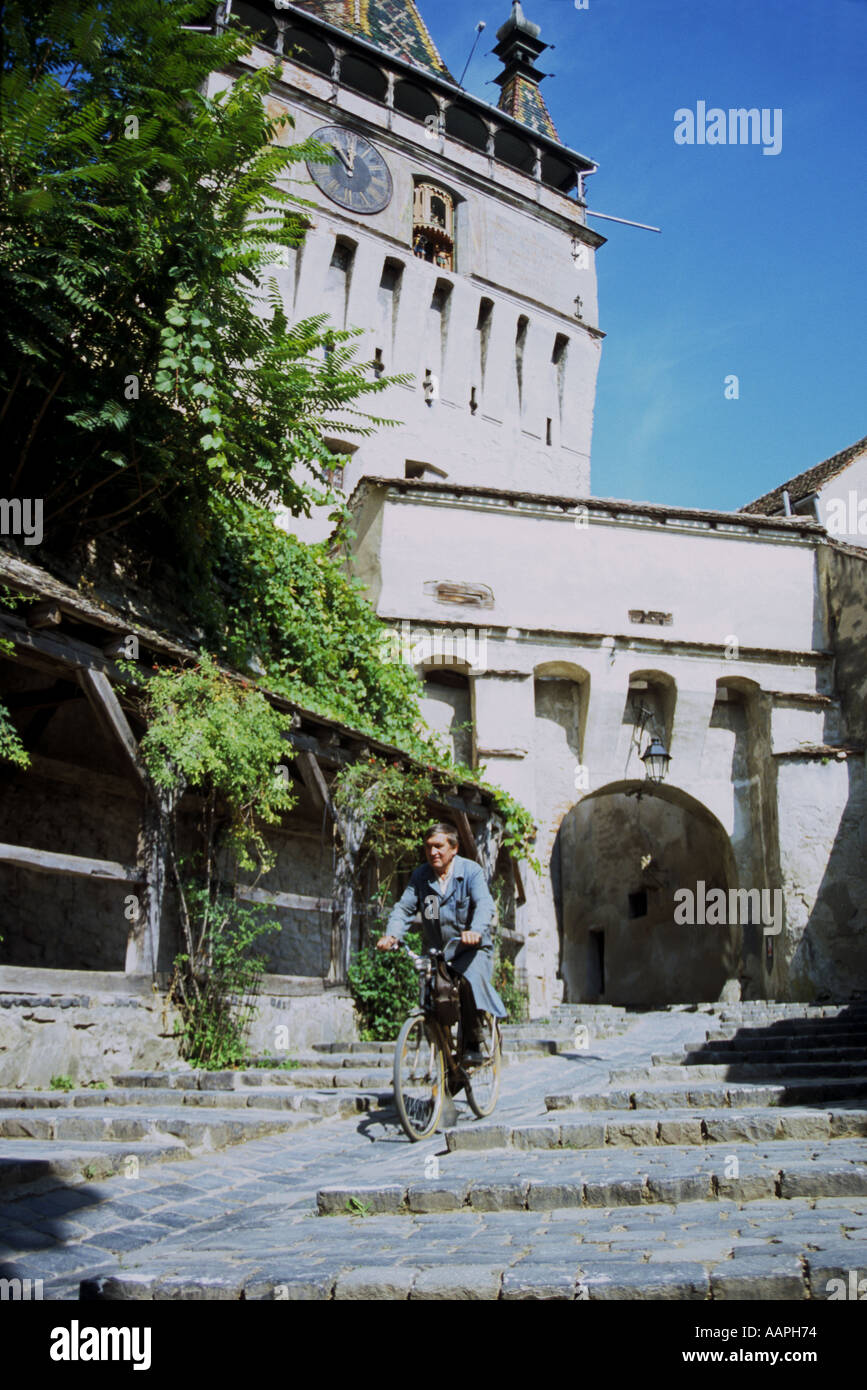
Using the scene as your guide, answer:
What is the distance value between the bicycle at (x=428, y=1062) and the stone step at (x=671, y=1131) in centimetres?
48

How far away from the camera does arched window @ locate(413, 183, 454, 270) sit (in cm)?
2825

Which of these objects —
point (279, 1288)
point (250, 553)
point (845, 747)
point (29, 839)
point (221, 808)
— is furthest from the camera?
point (845, 747)

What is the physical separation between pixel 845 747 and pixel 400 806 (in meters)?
10.5

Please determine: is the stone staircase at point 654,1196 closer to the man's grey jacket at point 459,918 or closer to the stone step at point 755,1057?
the man's grey jacket at point 459,918

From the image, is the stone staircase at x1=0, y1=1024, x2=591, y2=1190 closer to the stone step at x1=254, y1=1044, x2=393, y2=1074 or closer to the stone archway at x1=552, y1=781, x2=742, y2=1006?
the stone step at x1=254, y1=1044, x2=393, y2=1074

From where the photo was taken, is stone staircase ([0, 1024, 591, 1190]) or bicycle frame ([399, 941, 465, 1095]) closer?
stone staircase ([0, 1024, 591, 1190])

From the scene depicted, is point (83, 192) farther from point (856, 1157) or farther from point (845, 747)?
point (845, 747)

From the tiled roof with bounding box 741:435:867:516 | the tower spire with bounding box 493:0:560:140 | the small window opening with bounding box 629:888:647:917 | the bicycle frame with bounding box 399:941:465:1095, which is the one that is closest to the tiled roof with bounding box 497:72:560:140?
the tower spire with bounding box 493:0:560:140

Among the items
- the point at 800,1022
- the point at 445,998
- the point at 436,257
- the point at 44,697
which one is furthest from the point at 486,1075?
the point at 436,257

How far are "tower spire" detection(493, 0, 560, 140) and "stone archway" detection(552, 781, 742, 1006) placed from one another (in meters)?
20.7

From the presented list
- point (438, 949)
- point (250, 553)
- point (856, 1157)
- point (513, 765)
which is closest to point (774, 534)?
point (513, 765)

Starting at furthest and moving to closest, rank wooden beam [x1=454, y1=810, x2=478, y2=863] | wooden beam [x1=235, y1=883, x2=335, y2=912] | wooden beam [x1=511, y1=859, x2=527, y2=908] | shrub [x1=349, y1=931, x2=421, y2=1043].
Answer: wooden beam [x1=511, y1=859, x2=527, y2=908]
wooden beam [x1=454, y1=810, x2=478, y2=863]
shrub [x1=349, y1=931, x2=421, y2=1043]
wooden beam [x1=235, y1=883, x2=335, y2=912]

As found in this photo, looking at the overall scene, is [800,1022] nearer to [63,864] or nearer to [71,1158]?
[63,864]
